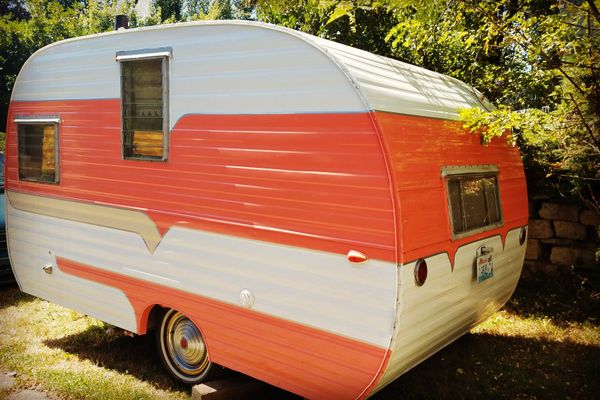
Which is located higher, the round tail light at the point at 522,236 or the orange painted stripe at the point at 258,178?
the orange painted stripe at the point at 258,178

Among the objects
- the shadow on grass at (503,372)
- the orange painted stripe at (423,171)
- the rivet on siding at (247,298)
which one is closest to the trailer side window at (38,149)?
the rivet on siding at (247,298)

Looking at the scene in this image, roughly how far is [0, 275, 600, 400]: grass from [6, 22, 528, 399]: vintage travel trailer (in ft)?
1.89

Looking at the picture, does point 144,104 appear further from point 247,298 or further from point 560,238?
point 560,238

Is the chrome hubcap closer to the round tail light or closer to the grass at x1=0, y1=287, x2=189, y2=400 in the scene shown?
the grass at x1=0, y1=287, x2=189, y2=400

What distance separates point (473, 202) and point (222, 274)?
6.95 feet

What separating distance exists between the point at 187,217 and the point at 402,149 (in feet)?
6.12

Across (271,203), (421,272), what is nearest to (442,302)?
(421,272)

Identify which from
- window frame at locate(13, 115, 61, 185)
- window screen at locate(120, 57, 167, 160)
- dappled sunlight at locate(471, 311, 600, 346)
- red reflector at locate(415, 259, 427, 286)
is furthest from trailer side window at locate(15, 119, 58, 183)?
dappled sunlight at locate(471, 311, 600, 346)

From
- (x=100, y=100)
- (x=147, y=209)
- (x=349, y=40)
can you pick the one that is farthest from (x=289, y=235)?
(x=349, y=40)

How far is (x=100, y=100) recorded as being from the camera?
4.85m

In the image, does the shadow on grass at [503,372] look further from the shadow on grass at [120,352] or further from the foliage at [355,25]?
the foliage at [355,25]

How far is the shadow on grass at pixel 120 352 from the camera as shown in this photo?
484 centimetres

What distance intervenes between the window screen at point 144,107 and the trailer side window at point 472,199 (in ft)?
7.87

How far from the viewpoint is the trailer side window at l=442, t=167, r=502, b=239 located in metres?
3.85
